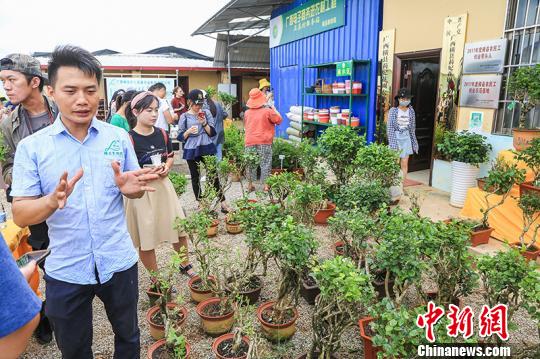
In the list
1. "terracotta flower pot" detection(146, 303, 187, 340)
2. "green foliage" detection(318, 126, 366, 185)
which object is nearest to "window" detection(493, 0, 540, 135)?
"green foliage" detection(318, 126, 366, 185)

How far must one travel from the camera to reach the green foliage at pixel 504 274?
205 cm

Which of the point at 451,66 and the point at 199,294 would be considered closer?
the point at 199,294

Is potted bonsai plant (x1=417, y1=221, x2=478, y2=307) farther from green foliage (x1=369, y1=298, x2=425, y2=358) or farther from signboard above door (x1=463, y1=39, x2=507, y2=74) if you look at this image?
signboard above door (x1=463, y1=39, x2=507, y2=74)

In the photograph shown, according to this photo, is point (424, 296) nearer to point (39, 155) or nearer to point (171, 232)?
point (171, 232)

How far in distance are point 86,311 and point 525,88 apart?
181 inches

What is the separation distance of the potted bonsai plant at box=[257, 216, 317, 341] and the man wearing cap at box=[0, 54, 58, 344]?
1552 mm

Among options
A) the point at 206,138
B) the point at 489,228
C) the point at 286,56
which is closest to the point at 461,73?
the point at 489,228

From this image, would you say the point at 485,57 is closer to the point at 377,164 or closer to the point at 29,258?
the point at 377,164

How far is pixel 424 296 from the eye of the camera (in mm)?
2650

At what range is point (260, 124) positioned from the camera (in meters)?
5.96

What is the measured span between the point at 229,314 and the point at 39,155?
174cm

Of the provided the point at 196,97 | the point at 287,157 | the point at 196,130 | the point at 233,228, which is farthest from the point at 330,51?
the point at 233,228

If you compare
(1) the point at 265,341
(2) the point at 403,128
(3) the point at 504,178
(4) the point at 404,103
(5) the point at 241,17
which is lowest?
(1) the point at 265,341
